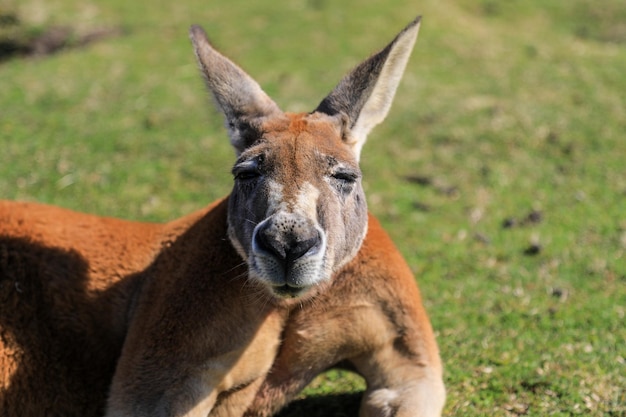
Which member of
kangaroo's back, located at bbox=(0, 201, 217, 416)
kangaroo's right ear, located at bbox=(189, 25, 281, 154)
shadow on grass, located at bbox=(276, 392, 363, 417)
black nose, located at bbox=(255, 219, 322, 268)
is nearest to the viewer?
black nose, located at bbox=(255, 219, 322, 268)

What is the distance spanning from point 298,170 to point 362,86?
90cm

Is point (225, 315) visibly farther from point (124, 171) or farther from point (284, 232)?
point (124, 171)

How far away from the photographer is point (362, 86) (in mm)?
4969

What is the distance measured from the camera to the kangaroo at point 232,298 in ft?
14.7

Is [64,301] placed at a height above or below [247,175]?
below

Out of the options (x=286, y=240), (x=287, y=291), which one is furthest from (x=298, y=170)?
(x=287, y=291)

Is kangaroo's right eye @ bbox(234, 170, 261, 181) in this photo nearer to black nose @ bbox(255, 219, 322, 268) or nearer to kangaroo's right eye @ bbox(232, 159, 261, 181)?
kangaroo's right eye @ bbox(232, 159, 261, 181)

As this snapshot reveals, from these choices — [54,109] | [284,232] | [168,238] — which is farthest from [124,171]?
[284,232]

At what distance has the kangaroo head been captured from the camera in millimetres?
4043

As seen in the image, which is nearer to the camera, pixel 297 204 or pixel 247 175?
pixel 297 204

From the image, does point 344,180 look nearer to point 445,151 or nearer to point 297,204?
point 297,204

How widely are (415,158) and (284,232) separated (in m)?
6.94

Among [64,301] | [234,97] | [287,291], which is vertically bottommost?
[64,301]

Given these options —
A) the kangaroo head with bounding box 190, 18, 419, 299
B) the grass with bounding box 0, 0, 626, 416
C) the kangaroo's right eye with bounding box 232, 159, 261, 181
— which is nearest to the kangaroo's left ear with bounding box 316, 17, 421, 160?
the kangaroo head with bounding box 190, 18, 419, 299
